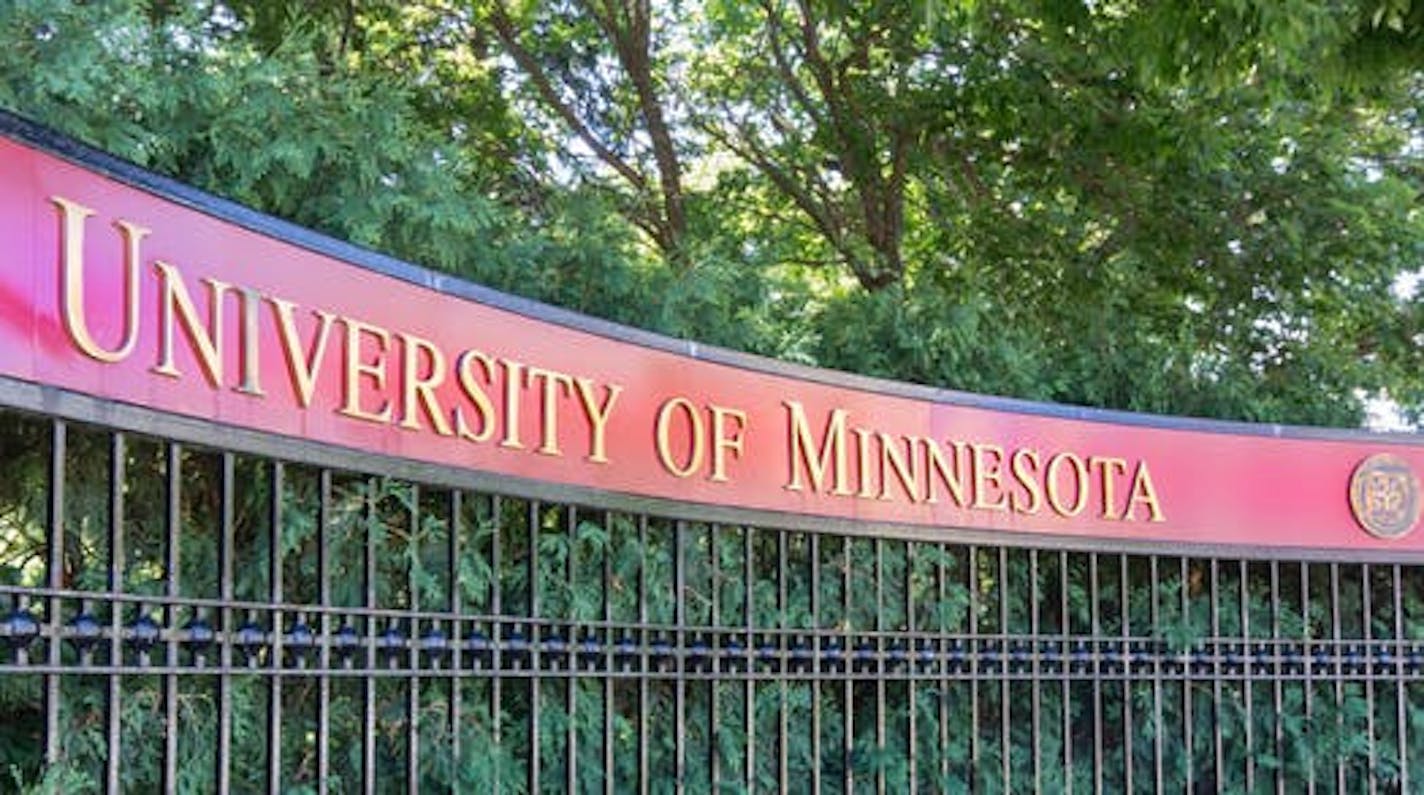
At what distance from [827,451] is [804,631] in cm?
65

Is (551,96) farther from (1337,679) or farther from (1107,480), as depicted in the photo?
(1337,679)

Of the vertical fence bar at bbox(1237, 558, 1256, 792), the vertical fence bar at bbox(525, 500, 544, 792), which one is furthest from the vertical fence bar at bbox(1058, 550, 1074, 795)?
the vertical fence bar at bbox(525, 500, 544, 792)

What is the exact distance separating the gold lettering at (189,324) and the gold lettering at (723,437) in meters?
2.04

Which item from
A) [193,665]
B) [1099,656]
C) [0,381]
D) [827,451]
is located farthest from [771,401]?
[0,381]

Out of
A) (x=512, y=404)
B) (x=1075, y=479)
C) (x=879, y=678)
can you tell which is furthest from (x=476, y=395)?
(x=1075, y=479)

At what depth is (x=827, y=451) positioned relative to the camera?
6.26 meters

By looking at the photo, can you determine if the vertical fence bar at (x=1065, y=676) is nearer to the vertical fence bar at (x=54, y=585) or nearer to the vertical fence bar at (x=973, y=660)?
the vertical fence bar at (x=973, y=660)

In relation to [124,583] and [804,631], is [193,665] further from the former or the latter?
[804,631]

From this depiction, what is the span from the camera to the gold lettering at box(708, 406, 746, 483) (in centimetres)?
582

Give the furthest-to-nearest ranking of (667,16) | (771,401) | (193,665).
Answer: (667,16), (771,401), (193,665)

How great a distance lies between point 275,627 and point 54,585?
68cm

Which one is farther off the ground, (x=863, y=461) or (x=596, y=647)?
(x=863, y=461)

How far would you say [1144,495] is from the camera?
7.39 meters

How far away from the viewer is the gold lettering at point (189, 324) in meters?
4.01
